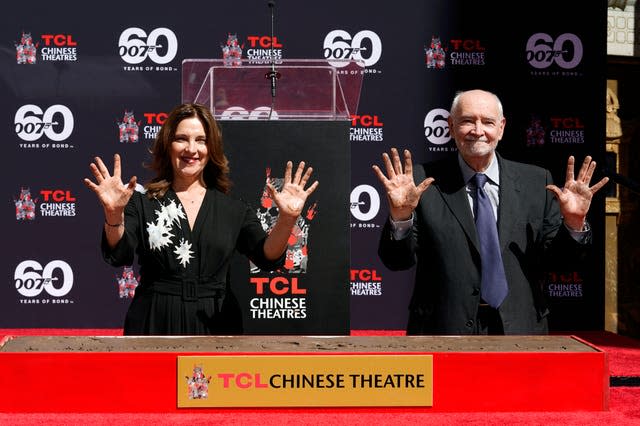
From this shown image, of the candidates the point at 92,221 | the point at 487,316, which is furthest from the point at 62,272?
the point at 487,316

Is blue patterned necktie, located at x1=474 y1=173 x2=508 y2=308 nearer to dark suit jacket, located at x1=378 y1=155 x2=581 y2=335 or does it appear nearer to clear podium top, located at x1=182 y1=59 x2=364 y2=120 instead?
dark suit jacket, located at x1=378 y1=155 x2=581 y2=335

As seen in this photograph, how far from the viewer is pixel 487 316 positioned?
253 centimetres

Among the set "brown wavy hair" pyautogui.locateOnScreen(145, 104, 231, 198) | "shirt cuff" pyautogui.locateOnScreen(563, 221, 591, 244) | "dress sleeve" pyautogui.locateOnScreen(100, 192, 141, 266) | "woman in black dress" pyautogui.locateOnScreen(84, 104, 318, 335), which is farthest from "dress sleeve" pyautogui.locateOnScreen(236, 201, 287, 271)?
"shirt cuff" pyautogui.locateOnScreen(563, 221, 591, 244)

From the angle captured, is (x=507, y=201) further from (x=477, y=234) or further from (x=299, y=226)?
(x=299, y=226)

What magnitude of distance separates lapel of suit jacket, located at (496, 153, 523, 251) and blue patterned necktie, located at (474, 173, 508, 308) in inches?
0.9

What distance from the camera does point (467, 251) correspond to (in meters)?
2.56

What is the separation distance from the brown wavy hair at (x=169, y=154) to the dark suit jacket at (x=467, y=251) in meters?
0.60

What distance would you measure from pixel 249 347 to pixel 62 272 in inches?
171

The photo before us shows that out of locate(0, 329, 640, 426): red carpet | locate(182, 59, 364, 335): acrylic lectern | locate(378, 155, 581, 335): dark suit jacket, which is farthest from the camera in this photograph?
locate(182, 59, 364, 335): acrylic lectern

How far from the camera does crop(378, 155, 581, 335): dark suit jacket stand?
251 centimetres

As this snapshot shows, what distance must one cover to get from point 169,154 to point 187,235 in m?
Answer: 0.29

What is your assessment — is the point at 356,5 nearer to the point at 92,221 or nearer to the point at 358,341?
the point at 92,221

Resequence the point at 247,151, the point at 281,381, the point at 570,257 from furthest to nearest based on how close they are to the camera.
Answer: the point at 247,151
the point at 570,257
the point at 281,381

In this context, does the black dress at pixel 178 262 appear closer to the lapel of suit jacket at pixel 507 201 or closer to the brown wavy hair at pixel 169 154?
the brown wavy hair at pixel 169 154
